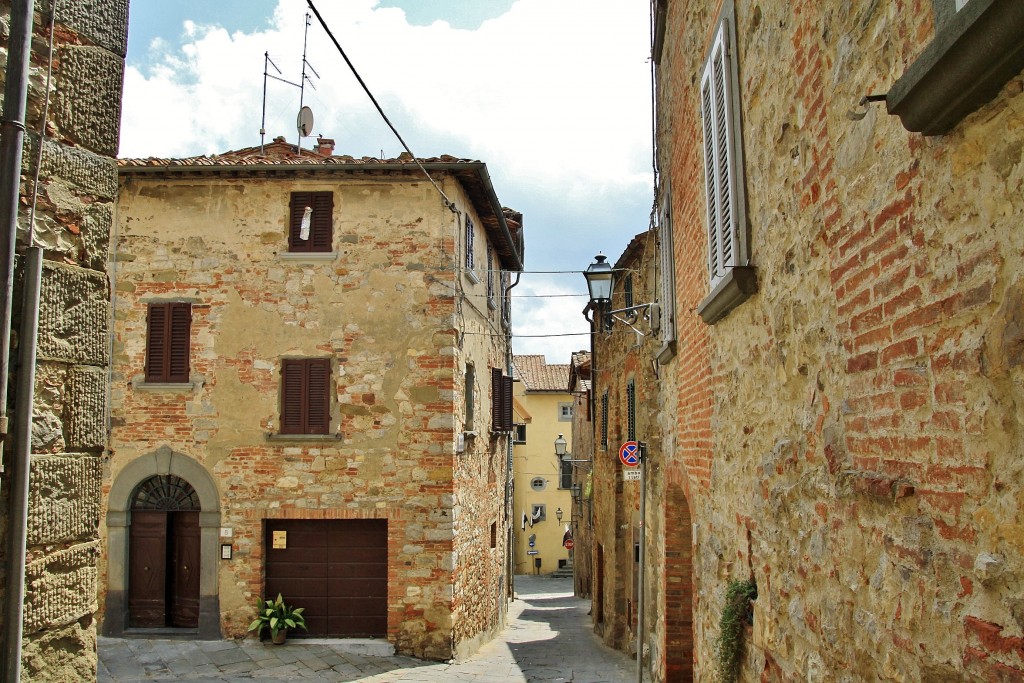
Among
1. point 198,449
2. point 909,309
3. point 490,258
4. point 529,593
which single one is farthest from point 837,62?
point 529,593

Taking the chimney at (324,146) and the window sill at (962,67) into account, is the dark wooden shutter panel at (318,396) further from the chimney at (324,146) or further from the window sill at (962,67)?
the window sill at (962,67)

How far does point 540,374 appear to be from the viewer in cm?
4222

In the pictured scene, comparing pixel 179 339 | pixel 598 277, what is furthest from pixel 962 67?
pixel 179 339

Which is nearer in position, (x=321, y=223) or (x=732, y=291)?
(x=732, y=291)

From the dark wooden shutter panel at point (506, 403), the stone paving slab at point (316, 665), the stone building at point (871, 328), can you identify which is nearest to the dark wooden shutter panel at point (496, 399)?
the dark wooden shutter panel at point (506, 403)

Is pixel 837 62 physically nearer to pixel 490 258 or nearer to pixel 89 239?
pixel 89 239

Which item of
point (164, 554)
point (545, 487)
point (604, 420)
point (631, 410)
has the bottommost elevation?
point (545, 487)

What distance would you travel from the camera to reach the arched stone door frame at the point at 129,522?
485 inches

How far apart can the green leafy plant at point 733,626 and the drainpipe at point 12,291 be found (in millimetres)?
3313

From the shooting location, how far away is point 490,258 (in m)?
17.3

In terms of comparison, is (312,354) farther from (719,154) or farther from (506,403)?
(719,154)

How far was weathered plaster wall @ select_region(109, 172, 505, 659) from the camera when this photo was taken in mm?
12305

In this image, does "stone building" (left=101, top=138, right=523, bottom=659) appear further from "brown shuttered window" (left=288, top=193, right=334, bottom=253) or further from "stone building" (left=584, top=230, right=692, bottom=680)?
"stone building" (left=584, top=230, right=692, bottom=680)

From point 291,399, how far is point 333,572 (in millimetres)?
2746
